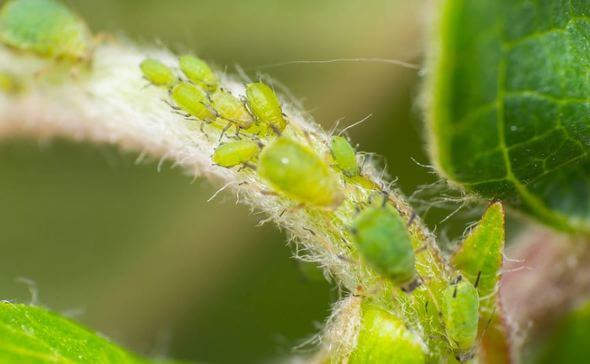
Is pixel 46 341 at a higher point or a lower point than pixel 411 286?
higher

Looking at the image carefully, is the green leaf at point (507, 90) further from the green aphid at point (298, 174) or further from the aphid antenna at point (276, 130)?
the aphid antenna at point (276, 130)

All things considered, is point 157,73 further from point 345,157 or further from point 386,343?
point 386,343

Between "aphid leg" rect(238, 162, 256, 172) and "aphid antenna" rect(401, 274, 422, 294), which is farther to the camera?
"aphid leg" rect(238, 162, 256, 172)

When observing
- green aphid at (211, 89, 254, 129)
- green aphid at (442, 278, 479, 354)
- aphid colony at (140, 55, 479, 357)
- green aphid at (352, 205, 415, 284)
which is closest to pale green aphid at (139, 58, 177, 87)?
aphid colony at (140, 55, 479, 357)

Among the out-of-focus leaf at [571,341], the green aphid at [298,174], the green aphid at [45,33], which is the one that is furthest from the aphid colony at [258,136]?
the out-of-focus leaf at [571,341]

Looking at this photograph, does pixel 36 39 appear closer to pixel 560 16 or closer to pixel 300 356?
pixel 300 356

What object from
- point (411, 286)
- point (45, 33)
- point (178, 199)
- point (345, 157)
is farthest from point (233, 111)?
point (178, 199)

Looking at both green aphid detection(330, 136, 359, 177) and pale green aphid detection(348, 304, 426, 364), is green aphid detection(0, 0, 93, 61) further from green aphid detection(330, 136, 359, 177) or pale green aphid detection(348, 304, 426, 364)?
pale green aphid detection(348, 304, 426, 364)
